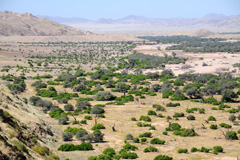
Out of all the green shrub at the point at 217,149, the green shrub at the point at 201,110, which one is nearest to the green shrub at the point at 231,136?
the green shrub at the point at 217,149

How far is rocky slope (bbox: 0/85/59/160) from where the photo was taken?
16672 mm

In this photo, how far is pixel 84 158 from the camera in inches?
870

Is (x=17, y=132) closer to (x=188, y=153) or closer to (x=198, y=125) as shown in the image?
(x=188, y=153)

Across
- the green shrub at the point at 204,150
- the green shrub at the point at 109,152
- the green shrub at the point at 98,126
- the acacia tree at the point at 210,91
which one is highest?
the acacia tree at the point at 210,91

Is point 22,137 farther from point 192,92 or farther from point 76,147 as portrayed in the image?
point 192,92

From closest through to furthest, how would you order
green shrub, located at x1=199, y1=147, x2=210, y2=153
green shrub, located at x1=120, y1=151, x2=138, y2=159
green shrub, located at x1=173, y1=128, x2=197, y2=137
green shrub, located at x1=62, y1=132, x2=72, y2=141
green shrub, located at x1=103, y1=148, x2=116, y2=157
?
green shrub, located at x1=120, y1=151, x2=138, y2=159, green shrub, located at x1=103, y1=148, x2=116, y2=157, green shrub, located at x1=199, y1=147, x2=210, y2=153, green shrub, located at x1=62, y1=132, x2=72, y2=141, green shrub, located at x1=173, y1=128, x2=197, y2=137

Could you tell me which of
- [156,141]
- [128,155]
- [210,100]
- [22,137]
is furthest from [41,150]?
[210,100]

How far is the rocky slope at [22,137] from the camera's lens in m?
16.7

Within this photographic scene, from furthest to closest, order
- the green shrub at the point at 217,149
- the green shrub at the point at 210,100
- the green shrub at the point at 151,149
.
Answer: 1. the green shrub at the point at 210,100
2. the green shrub at the point at 151,149
3. the green shrub at the point at 217,149

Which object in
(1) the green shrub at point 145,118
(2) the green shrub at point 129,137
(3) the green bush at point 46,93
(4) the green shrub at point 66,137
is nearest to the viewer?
(4) the green shrub at point 66,137

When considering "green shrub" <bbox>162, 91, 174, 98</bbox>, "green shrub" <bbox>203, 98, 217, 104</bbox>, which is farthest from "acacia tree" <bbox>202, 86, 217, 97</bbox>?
"green shrub" <bbox>162, 91, 174, 98</bbox>

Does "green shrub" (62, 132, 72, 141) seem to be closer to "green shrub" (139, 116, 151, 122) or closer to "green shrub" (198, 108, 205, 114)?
"green shrub" (139, 116, 151, 122)

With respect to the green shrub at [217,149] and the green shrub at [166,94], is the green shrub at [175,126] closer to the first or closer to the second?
the green shrub at [217,149]

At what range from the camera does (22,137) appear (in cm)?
2073
